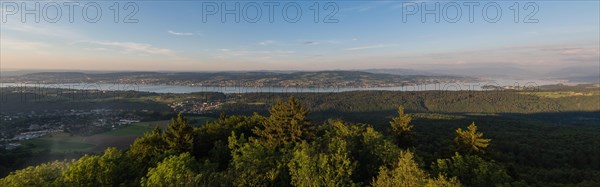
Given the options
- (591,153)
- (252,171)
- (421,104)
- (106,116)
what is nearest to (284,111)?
(252,171)

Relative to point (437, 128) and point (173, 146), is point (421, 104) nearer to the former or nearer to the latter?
point (437, 128)

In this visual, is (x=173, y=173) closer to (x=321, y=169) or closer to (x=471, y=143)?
(x=321, y=169)

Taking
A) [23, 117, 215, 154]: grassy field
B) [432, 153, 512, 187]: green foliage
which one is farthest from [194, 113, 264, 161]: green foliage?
[23, 117, 215, 154]: grassy field

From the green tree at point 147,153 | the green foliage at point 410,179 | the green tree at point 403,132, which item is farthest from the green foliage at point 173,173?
the green tree at point 403,132

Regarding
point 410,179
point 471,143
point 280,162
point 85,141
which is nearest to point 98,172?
point 280,162

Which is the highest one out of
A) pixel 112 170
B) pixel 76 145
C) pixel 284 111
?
pixel 284 111

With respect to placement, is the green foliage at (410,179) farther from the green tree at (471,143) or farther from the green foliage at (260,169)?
the green tree at (471,143)
